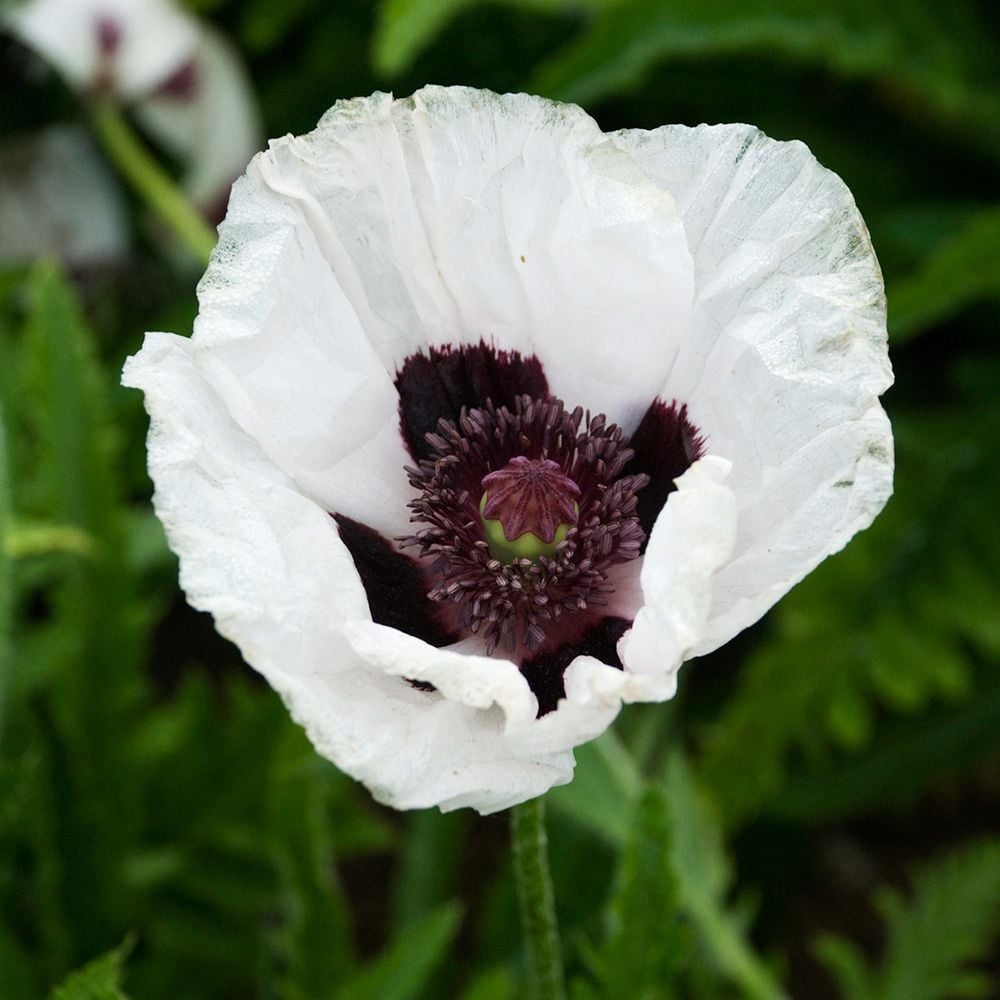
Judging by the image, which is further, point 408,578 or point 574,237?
point 408,578

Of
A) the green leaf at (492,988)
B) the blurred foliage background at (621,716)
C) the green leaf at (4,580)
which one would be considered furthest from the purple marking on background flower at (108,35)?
the green leaf at (492,988)

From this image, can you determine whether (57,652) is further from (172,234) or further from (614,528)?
(172,234)

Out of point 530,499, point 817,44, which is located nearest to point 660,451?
point 530,499

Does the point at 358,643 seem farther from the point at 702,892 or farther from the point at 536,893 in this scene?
the point at 702,892

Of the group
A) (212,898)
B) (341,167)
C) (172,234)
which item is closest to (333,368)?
(341,167)

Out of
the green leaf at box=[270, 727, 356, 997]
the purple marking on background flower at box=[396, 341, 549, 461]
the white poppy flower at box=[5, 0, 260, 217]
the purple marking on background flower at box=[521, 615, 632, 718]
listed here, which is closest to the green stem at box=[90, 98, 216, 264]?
the white poppy flower at box=[5, 0, 260, 217]

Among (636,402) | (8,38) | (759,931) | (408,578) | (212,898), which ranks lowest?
(759,931)
